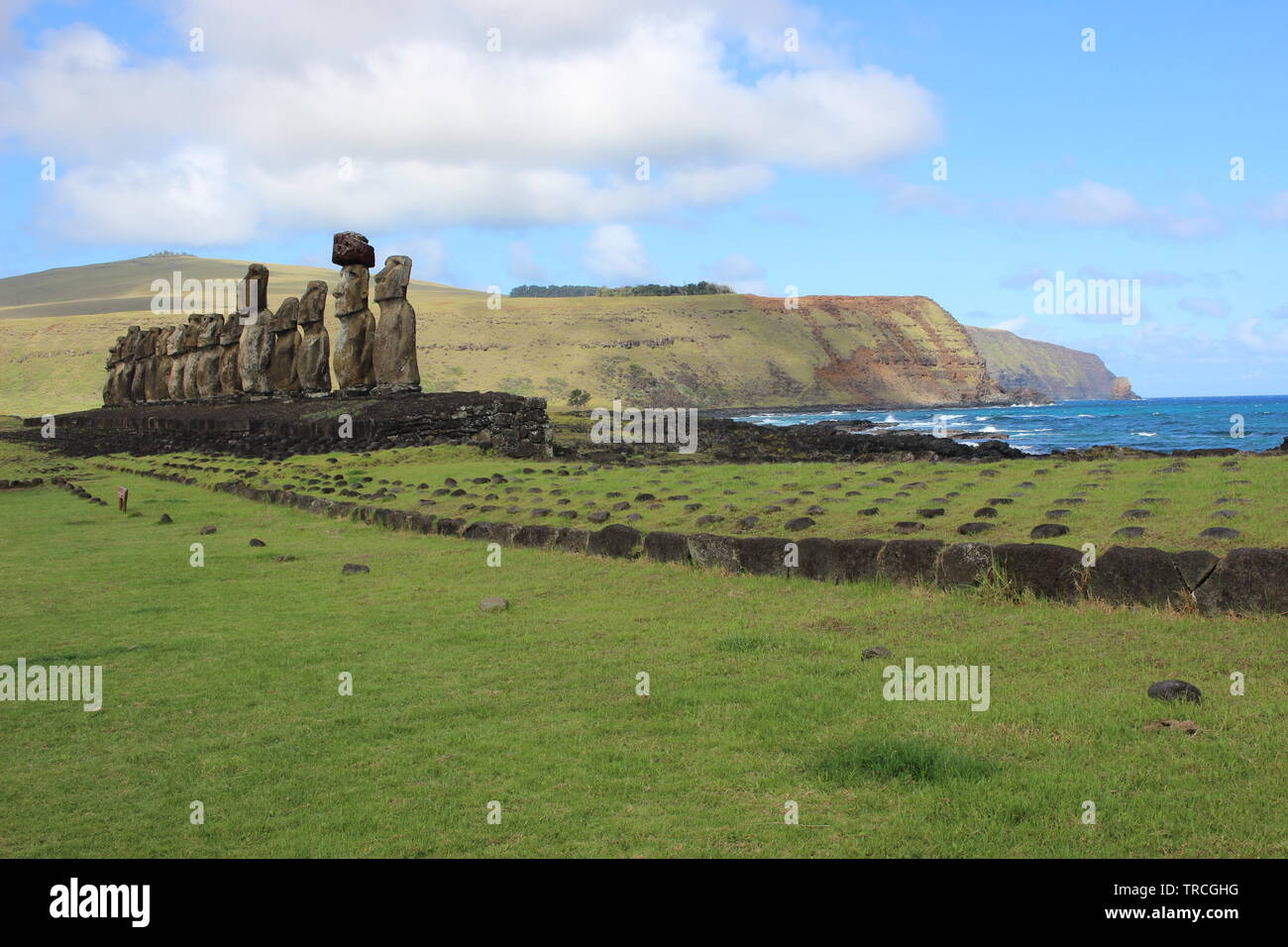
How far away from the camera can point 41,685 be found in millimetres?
7461

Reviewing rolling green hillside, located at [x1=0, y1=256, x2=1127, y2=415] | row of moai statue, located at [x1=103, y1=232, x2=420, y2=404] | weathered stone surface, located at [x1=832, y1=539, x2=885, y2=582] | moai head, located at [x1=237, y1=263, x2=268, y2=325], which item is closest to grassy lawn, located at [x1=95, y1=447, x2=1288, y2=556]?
weathered stone surface, located at [x1=832, y1=539, x2=885, y2=582]

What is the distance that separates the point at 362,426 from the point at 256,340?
1242 cm

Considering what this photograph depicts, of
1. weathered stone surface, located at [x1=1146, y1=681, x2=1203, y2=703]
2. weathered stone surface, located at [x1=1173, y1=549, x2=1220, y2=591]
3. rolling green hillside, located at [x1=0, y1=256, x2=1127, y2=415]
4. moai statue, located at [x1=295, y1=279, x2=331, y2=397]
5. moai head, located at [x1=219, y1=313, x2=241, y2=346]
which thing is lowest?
weathered stone surface, located at [x1=1146, y1=681, x2=1203, y2=703]

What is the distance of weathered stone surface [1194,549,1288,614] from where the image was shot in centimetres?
721

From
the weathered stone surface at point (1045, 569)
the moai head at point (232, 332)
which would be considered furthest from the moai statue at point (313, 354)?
the weathered stone surface at point (1045, 569)

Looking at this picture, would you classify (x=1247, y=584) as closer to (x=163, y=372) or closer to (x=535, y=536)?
(x=535, y=536)

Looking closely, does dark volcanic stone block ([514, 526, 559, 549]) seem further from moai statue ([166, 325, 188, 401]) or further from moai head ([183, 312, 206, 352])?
moai head ([183, 312, 206, 352])

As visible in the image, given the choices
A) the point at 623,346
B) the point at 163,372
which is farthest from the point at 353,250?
the point at 623,346

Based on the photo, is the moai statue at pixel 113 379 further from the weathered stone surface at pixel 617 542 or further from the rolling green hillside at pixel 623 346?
the weathered stone surface at pixel 617 542

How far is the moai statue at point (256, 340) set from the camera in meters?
39.6

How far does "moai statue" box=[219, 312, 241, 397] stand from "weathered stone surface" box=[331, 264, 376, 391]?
10.5 m

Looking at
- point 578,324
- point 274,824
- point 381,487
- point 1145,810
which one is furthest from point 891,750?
point 578,324

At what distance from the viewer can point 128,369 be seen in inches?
2254
